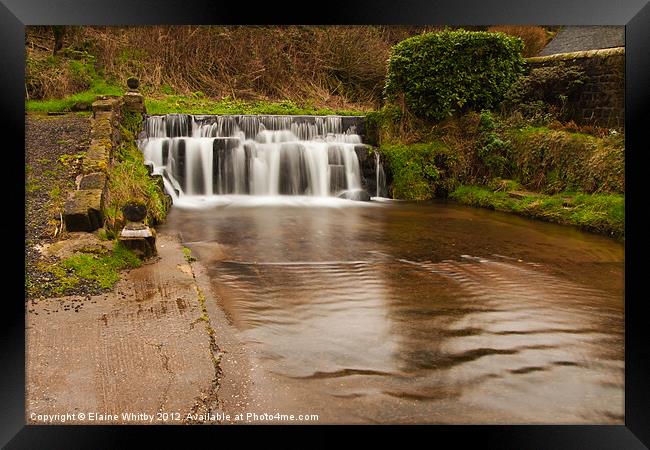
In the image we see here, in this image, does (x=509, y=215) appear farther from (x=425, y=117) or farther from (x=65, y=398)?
(x=65, y=398)

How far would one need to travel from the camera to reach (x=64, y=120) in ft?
34.1

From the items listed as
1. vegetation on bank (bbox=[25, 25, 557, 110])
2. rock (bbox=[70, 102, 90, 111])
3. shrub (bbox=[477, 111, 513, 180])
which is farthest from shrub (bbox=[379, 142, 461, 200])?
vegetation on bank (bbox=[25, 25, 557, 110])

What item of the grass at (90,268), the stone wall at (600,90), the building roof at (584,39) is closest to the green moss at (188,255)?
the grass at (90,268)

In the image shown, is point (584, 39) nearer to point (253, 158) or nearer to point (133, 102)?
point (253, 158)

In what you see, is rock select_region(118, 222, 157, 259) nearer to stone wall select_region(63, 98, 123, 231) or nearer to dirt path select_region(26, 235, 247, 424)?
stone wall select_region(63, 98, 123, 231)

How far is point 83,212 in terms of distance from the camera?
564 cm

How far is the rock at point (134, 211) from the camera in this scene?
5723mm

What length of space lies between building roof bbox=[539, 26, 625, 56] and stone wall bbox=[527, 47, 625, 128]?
0.41m

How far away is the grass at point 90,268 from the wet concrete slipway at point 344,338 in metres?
0.17

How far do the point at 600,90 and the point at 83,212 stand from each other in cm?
974

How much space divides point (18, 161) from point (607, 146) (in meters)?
9.56

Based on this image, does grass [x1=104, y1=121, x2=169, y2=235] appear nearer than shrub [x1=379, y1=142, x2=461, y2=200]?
Yes

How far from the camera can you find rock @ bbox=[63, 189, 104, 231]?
18.5 ft

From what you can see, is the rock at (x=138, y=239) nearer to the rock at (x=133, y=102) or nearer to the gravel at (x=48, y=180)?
the gravel at (x=48, y=180)
